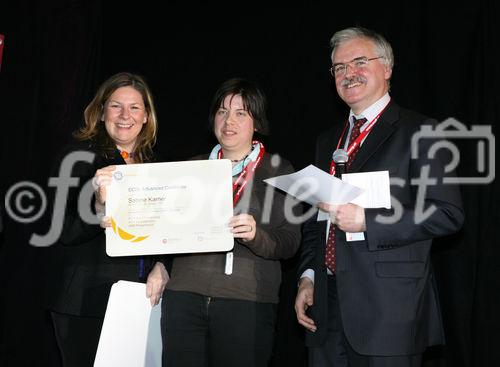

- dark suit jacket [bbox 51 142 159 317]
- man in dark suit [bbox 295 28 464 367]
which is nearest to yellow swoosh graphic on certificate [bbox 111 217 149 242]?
dark suit jacket [bbox 51 142 159 317]

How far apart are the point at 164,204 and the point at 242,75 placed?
69.9 inches

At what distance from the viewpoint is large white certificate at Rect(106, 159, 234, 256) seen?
7.98 feet

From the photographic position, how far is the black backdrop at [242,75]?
133 inches

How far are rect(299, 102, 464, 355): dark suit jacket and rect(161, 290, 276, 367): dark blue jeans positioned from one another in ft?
0.92

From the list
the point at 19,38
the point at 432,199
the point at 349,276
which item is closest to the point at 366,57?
the point at 432,199

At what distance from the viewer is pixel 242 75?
3984 mm

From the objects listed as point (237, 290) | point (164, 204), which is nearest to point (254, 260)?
point (237, 290)

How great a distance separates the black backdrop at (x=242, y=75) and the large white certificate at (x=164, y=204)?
1.45 meters

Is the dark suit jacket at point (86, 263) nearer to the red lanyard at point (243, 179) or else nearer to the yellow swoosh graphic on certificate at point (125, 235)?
the yellow swoosh graphic on certificate at point (125, 235)

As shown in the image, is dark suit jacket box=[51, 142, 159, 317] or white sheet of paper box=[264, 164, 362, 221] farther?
dark suit jacket box=[51, 142, 159, 317]

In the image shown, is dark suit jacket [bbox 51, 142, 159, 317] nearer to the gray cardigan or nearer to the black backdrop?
the gray cardigan

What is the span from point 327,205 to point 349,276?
0.99ft

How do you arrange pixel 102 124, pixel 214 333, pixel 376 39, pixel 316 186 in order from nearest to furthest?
pixel 316 186 < pixel 214 333 < pixel 376 39 < pixel 102 124

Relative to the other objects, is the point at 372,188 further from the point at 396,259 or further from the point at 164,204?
the point at 164,204
